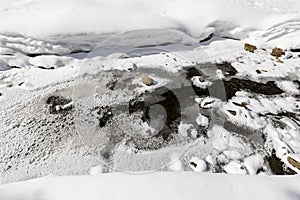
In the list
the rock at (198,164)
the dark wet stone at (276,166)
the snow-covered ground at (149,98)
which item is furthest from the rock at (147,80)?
the dark wet stone at (276,166)

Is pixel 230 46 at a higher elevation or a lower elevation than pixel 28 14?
lower

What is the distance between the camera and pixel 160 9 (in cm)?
429

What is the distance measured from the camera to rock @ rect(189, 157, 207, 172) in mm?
2487

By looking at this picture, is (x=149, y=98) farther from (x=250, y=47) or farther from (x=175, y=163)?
(x=250, y=47)

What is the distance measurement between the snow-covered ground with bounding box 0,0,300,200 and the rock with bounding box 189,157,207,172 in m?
0.01

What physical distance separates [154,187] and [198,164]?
0.75m

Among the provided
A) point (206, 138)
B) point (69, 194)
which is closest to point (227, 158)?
point (206, 138)

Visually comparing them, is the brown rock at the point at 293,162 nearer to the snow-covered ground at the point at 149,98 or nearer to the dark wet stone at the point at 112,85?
the snow-covered ground at the point at 149,98

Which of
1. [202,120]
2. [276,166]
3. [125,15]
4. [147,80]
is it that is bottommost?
[276,166]

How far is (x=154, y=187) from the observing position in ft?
→ 6.23

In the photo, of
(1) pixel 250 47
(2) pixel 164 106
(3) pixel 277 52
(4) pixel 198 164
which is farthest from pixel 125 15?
(4) pixel 198 164

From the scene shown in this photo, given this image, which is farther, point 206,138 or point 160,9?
point 160,9

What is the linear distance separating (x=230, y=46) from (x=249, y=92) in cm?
112

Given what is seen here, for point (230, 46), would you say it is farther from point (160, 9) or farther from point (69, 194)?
point (69, 194)
